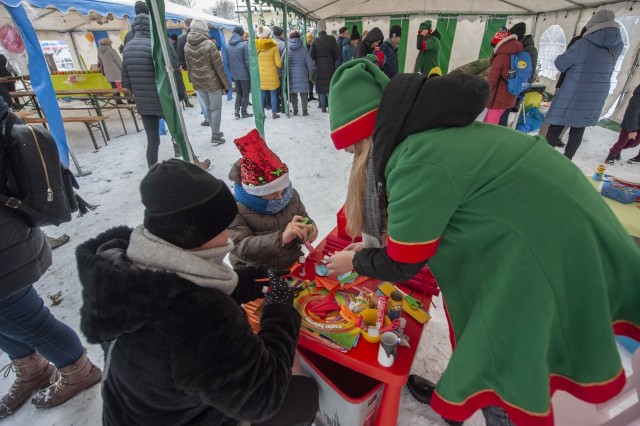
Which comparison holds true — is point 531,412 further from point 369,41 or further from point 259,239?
point 369,41

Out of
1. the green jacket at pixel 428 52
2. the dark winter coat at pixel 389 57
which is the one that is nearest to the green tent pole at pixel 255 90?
the dark winter coat at pixel 389 57

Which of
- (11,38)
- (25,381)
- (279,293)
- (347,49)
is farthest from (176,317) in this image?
(347,49)

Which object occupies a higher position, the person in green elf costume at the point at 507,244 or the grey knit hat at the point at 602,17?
the grey knit hat at the point at 602,17

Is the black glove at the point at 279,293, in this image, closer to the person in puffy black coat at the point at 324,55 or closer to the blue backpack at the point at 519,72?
the blue backpack at the point at 519,72

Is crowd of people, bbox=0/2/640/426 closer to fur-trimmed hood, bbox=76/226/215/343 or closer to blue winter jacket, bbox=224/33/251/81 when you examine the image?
fur-trimmed hood, bbox=76/226/215/343

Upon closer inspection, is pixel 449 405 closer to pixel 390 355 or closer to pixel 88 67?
pixel 390 355

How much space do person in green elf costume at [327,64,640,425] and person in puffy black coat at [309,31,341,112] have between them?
682 cm

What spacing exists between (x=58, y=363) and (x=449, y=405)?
1884 millimetres

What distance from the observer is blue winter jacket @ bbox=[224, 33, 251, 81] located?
22.5 feet

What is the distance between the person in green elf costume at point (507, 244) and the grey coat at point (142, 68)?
4.17 meters

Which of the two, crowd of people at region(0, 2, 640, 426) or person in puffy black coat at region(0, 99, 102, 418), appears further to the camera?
person in puffy black coat at region(0, 99, 102, 418)

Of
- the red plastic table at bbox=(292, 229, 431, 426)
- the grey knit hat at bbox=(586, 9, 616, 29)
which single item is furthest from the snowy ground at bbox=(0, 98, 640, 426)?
the grey knit hat at bbox=(586, 9, 616, 29)

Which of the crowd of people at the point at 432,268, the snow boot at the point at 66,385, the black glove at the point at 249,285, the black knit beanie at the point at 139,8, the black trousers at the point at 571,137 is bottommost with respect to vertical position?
the snow boot at the point at 66,385

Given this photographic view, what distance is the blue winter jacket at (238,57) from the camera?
686 centimetres
